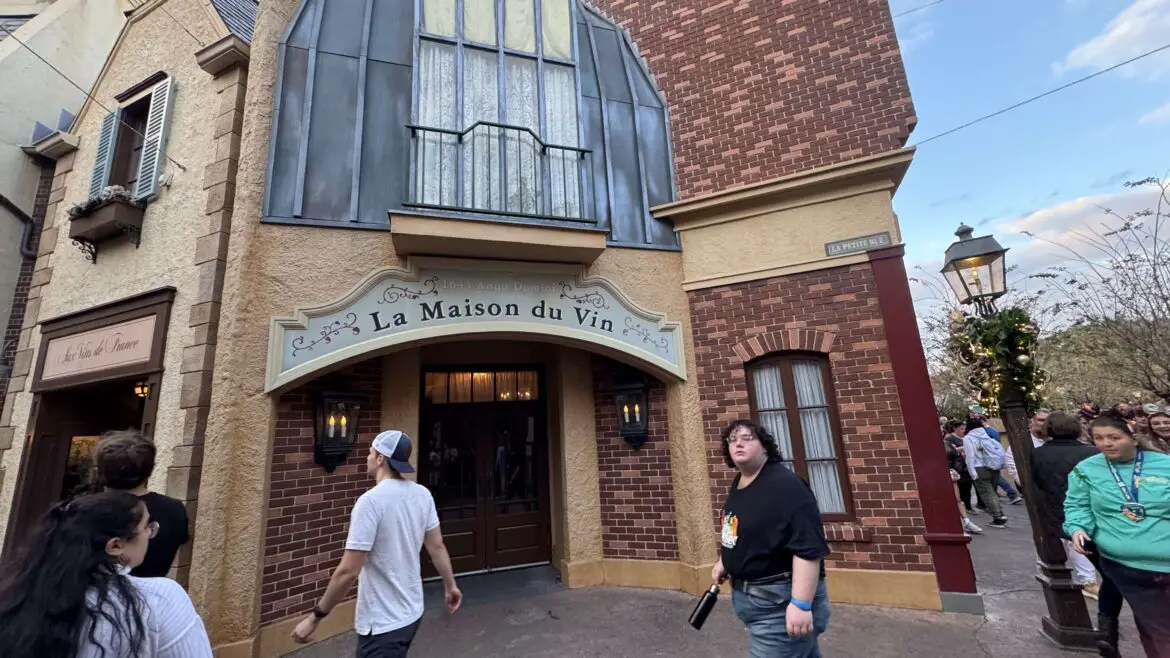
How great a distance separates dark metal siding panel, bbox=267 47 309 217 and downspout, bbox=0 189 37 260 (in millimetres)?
5327

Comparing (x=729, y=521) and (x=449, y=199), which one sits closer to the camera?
(x=729, y=521)

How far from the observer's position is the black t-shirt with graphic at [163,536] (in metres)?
2.80

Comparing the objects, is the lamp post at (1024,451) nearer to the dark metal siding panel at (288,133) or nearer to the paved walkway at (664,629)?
the paved walkway at (664,629)

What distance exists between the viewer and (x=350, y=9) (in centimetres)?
577

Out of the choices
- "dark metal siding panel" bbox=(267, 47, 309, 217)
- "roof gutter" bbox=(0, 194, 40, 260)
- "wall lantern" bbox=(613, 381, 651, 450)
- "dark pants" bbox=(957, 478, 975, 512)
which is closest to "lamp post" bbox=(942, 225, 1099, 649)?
"wall lantern" bbox=(613, 381, 651, 450)

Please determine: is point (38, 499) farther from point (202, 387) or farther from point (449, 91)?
point (449, 91)

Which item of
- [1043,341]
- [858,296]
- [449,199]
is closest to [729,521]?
[858,296]

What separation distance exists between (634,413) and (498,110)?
154 inches

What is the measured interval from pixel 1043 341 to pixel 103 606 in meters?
18.1

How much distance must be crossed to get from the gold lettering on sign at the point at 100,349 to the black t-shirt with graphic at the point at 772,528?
5.55 metres

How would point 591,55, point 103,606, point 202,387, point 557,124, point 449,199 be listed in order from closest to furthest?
point 103,606
point 202,387
point 449,199
point 557,124
point 591,55

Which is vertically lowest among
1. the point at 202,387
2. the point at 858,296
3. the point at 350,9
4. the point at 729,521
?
the point at 729,521

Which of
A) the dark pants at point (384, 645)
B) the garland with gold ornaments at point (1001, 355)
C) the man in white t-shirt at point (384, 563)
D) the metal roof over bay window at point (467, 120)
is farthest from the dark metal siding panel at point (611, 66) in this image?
the dark pants at point (384, 645)

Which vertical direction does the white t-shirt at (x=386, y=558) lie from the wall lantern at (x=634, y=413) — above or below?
below
